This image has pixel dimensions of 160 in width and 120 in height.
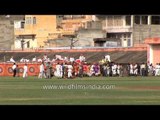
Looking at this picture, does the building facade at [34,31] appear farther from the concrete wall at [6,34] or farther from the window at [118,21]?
the window at [118,21]

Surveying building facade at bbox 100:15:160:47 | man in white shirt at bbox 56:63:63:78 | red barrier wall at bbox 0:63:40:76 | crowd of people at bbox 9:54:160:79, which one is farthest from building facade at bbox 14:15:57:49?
man in white shirt at bbox 56:63:63:78

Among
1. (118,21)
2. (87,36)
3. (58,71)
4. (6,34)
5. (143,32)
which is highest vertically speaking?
(118,21)

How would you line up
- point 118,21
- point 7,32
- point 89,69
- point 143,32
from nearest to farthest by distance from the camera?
point 89,69
point 143,32
point 118,21
point 7,32

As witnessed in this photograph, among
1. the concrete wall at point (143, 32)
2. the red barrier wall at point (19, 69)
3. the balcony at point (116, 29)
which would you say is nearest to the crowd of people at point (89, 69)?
the red barrier wall at point (19, 69)

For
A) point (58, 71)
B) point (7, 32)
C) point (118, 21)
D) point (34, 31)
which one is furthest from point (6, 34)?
point (58, 71)

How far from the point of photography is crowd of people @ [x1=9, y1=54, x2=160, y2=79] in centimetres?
4903

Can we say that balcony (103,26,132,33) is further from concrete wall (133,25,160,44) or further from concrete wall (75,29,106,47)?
concrete wall (75,29,106,47)

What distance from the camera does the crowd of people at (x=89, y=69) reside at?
49.0m

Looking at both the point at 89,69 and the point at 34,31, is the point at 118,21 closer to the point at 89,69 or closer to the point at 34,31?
the point at 34,31

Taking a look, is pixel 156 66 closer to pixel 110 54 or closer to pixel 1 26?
pixel 110 54

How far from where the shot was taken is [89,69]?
53.0 metres

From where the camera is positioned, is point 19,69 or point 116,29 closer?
point 19,69
